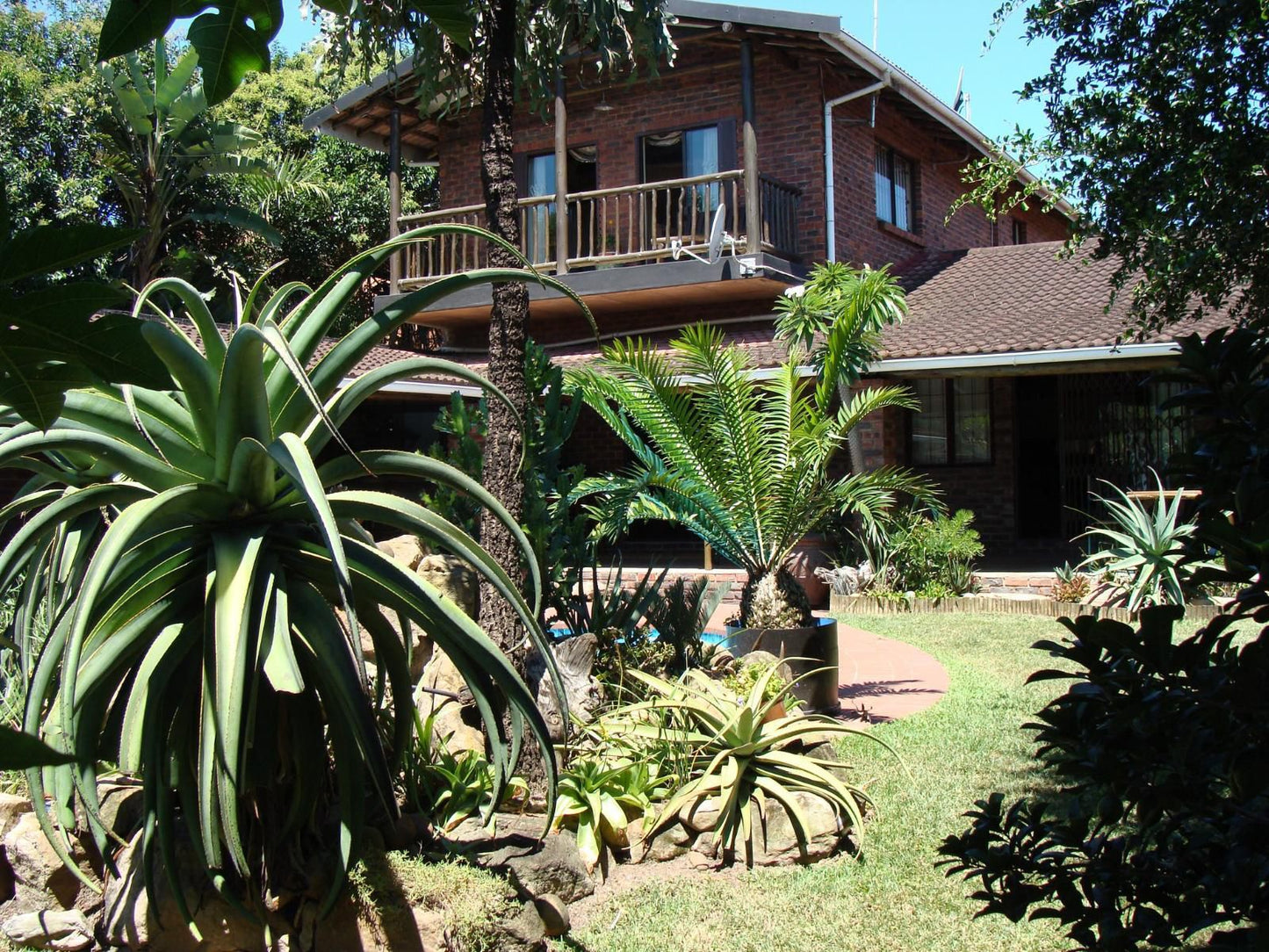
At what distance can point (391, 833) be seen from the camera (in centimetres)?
425

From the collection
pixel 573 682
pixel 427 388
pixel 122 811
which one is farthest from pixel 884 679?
pixel 427 388

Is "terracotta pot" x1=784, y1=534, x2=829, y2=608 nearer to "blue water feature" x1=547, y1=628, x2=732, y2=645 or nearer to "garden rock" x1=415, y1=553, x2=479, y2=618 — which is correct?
"blue water feature" x1=547, y1=628, x2=732, y2=645

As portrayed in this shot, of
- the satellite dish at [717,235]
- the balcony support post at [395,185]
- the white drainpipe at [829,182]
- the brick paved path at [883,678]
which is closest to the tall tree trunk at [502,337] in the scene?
the brick paved path at [883,678]

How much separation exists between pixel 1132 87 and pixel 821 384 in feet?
9.69

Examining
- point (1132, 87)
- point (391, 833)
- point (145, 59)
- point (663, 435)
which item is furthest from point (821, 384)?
point (145, 59)

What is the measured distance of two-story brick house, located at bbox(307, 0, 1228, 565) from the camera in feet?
47.6

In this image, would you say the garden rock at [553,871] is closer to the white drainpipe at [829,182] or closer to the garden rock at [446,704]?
the garden rock at [446,704]

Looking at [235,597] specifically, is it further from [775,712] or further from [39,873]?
[775,712]

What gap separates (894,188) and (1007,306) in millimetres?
3504

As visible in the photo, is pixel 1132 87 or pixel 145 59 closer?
pixel 1132 87

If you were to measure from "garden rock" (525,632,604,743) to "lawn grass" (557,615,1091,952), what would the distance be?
1.35 m

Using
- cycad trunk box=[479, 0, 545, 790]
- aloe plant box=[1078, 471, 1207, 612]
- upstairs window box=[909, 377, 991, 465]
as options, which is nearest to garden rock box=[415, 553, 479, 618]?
cycad trunk box=[479, 0, 545, 790]

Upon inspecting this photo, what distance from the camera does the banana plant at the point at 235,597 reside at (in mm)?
3213

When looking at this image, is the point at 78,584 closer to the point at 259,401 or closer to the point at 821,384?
the point at 259,401
